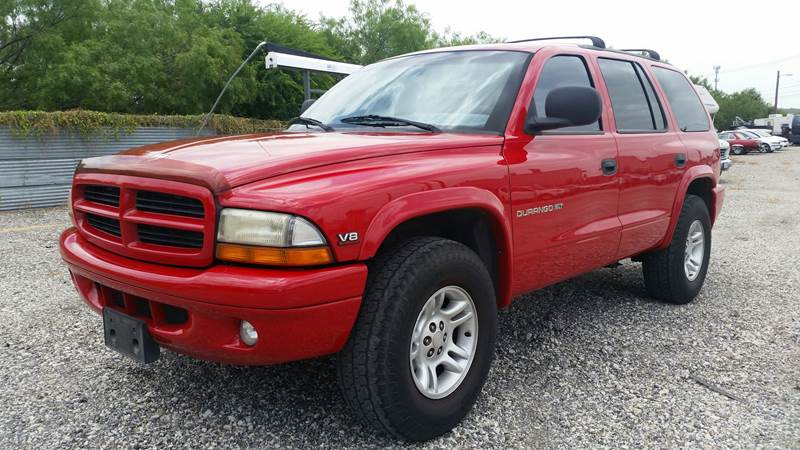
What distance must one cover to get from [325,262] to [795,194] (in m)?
14.9

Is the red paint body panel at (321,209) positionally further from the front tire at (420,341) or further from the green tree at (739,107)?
the green tree at (739,107)

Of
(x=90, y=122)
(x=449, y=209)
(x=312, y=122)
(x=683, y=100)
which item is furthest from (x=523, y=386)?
(x=90, y=122)

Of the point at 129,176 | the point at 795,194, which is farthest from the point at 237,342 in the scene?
the point at 795,194

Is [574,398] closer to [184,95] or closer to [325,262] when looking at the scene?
[325,262]

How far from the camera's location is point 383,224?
2209 mm

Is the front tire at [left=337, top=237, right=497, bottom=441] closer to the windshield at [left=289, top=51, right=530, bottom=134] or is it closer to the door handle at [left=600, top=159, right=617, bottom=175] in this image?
A: the windshield at [left=289, top=51, right=530, bottom=134]

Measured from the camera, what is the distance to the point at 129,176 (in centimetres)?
232

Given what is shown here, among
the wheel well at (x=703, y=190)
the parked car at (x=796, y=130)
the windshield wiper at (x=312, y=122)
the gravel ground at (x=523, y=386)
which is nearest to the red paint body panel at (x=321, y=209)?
the windshield wiper at (x=312, y=122)

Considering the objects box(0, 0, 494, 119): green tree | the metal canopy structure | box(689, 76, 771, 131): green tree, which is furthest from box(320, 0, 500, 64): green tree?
box(689, 76, 771, 131): green tree

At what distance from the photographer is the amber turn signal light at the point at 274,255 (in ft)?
6.70

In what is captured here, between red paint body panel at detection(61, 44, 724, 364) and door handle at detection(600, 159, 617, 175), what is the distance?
3 centimetres

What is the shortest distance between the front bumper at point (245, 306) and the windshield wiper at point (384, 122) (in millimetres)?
1036

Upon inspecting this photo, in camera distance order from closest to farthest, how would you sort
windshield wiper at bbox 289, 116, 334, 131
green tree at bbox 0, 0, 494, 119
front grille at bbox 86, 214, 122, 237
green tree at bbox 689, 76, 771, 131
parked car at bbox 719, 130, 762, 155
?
front grille at bbox 86, 214, 122, 237, windshield wiper at bbox 289, 116, 334, 131, green tree at bbox 0, 0, 494, 119, parked car at bbox 719, 130, 762, 155, green tree at bbox 689, 76, 771, 131

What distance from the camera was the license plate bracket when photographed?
2.28 meters
